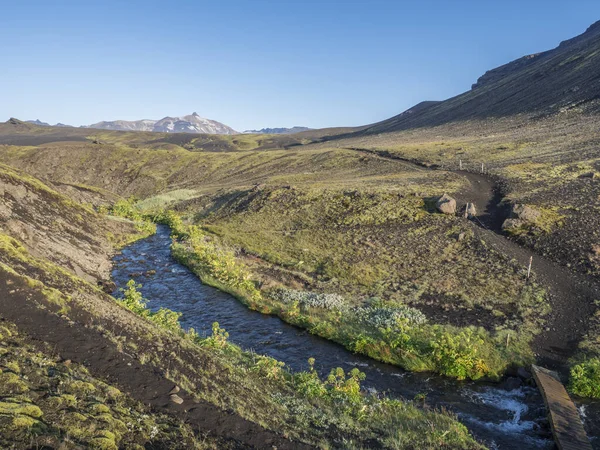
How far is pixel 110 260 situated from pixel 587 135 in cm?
8559

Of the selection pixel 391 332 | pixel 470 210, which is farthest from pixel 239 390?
pixel 470 210

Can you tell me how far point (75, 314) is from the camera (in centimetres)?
1592

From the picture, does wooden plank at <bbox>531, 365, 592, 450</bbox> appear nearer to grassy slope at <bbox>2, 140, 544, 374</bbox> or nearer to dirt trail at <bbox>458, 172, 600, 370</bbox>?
dirt trail at <bbox>458, 172, 600, 370</bbox>

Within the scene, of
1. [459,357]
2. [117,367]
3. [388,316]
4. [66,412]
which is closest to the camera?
[66,412]

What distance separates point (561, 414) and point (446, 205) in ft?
105

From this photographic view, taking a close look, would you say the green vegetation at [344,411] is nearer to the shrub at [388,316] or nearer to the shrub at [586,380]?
the shrub at [388,316]

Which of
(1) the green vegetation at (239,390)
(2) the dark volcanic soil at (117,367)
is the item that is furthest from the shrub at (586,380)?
(2) the dark volcanic soil at (117,367)

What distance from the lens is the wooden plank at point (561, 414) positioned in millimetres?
15125

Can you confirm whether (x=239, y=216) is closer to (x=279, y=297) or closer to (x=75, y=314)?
(x=279, y=297)

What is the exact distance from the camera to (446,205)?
152 feet

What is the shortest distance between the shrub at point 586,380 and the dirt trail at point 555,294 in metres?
1.52

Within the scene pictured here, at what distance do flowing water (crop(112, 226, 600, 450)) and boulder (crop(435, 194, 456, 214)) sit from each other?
2724 centimetres

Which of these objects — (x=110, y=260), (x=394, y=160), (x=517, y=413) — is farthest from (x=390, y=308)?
(x=394, y=160)

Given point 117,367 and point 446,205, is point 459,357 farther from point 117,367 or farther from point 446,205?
point 446,205
